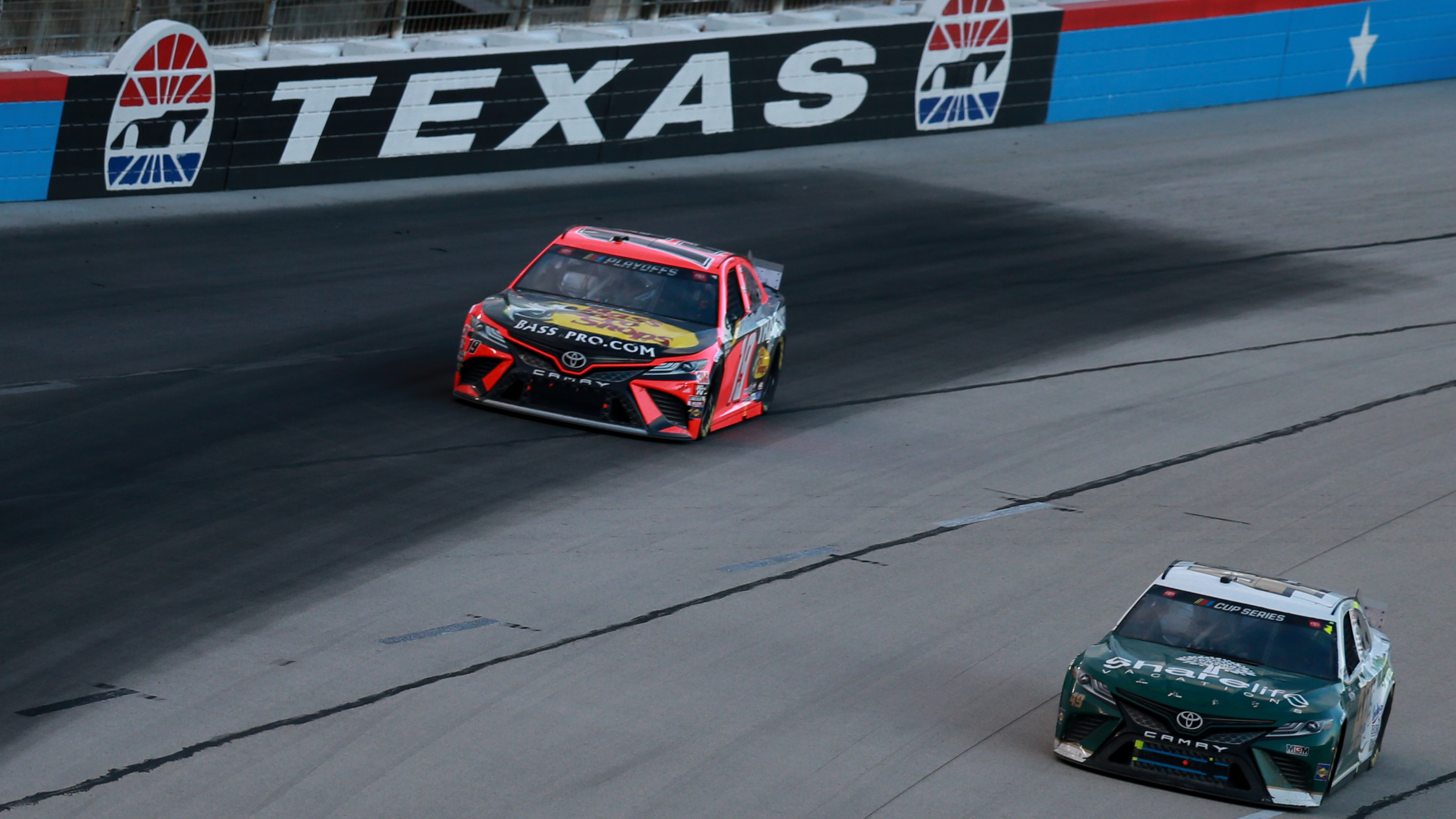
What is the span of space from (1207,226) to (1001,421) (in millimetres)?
9884

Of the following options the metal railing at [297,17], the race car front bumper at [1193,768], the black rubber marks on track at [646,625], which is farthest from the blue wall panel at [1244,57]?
the race car front bumper at [1193,768]

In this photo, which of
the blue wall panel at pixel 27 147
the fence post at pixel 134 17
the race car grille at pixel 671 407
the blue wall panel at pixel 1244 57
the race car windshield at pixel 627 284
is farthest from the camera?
→ the blue wall panel at pixel 1244 57

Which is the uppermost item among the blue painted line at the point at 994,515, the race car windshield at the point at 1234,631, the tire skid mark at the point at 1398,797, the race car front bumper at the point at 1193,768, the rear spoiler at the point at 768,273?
the rear spoiler at the point at 768,273

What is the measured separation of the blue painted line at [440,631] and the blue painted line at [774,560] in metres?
1.92

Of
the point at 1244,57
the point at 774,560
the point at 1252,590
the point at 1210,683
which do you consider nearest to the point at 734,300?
the point at 774,560

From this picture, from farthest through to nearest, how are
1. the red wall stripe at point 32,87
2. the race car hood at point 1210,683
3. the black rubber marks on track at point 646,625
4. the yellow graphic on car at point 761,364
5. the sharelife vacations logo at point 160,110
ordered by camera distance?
the sharelife vacations logo at point 160,110 → the red wall stripe at point 32,87 → the yellow graphic on car at point 761,364 → the race car hood at point 1210,683 → the black rubber marks on track at point 646,625

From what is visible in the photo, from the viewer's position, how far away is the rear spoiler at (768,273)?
17281 mm

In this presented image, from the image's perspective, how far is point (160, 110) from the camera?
72.1 feet

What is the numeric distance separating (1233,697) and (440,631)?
4373 mm

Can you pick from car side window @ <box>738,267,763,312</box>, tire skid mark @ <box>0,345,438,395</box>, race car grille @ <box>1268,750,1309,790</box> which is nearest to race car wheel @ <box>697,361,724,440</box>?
car side window @ <box>738,267,763,312</box>

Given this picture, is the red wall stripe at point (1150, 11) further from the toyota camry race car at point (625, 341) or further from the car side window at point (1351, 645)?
the car side window at point (1351, 645)

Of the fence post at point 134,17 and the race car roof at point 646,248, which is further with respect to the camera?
the fence post at point 134,17

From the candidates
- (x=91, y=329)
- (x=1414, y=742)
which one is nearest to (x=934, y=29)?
(x=91, y=329)

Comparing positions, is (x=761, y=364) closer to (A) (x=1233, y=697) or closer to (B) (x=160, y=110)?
(A) (x=1233, y=697)
